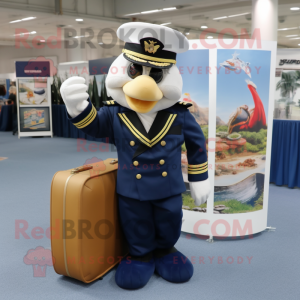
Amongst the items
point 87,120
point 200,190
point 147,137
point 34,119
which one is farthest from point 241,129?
point 34,119

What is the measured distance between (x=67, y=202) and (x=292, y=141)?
3.11 m

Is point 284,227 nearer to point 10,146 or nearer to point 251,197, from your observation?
point 251,197

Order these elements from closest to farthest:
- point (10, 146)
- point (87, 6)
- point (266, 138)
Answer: point (266, 138)
point (10, 146)
point (87, 6)

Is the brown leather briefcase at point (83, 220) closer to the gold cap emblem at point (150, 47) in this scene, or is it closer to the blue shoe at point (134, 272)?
the blue shoe at point (134, 272)

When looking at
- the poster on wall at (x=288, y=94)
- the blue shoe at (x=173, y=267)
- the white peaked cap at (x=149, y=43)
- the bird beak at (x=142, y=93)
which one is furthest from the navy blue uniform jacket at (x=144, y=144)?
the poster on wall at (x=288, y=94)

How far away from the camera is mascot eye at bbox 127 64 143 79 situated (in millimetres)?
1942

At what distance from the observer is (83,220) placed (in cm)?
193

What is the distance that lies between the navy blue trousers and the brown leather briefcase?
0.33 feet

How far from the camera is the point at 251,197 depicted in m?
2.74

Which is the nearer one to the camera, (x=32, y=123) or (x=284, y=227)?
(x=284, y=227)

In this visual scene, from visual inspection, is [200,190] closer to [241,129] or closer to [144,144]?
[144,144]

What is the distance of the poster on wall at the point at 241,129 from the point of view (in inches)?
101

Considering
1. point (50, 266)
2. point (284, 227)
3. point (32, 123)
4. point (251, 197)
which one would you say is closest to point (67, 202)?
point (50, 266)

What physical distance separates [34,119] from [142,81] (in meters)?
7.67
